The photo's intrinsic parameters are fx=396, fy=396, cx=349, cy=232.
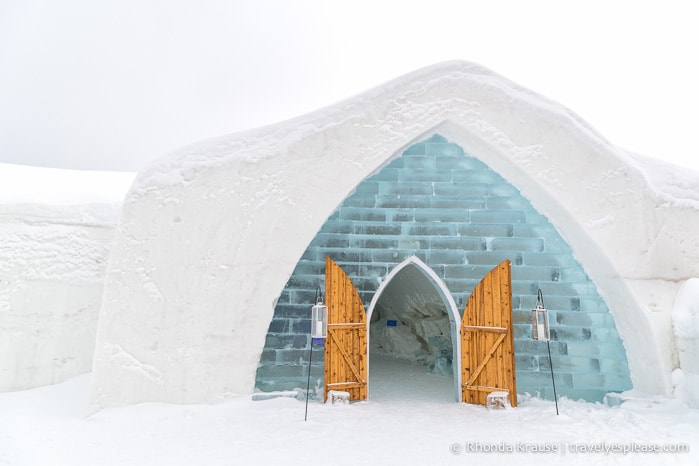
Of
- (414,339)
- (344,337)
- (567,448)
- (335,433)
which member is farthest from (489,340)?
(414,339)

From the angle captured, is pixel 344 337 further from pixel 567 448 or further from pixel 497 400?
pixel 567 448

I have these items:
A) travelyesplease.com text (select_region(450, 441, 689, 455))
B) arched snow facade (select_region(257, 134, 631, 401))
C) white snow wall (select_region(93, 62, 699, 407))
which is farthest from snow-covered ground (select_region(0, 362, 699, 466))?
arched snow facade (select_region(257, 134, 631, 401))

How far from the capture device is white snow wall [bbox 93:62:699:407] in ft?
16.6

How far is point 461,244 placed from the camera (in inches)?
241

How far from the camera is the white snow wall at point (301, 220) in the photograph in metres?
5.06

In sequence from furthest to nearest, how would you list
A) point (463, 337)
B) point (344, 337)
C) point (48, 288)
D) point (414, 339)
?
1. point (414, 339)
2. point (48, 288)
3. point (463, 337)
4. point (344, 337)

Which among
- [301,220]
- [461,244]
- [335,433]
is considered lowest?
[335,433]

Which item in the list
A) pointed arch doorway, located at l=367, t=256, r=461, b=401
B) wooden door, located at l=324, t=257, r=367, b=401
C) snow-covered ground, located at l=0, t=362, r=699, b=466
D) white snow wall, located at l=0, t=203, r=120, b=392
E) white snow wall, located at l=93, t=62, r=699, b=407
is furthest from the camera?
pointed arch doorway, located at l=367, t=256, r=461, b=401

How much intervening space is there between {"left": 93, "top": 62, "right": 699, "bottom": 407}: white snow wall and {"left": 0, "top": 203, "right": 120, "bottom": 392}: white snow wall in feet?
5.01

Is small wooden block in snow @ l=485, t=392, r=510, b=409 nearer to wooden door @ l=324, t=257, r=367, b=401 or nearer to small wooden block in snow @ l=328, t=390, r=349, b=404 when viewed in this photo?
wooden door @ l=324, t=257, r=367, b=401

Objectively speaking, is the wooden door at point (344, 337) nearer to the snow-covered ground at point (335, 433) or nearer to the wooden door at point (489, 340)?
the snow-covered ground at point (335, 433)

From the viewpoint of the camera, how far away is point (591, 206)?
5.57m

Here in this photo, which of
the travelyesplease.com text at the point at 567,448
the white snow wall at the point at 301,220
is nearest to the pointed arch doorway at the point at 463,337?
the white snow wall at the point at 301,220

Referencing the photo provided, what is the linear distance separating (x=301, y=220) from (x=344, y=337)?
5.93ft
